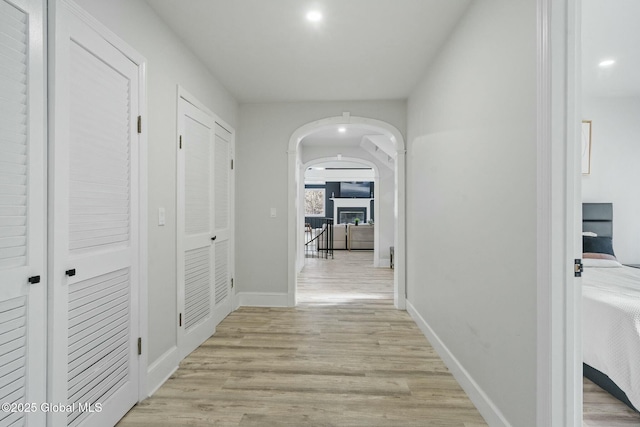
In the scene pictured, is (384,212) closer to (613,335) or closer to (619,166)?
(619,166)

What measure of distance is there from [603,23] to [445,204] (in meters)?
1.85

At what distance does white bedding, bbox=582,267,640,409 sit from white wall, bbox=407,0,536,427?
0.84 metres

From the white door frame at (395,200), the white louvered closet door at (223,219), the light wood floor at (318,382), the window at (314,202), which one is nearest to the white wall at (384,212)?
the white door frame at (395,200)

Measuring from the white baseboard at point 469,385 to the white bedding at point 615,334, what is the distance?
0.84 meters

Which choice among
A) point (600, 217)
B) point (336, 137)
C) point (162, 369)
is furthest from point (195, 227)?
point (600, 217)

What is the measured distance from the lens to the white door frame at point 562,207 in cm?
128

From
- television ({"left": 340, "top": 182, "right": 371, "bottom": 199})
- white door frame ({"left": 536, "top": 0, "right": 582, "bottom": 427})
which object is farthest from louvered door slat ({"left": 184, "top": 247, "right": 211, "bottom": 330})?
television ({"left": 340, "top": 182, "right": 371, "bottom": 199})

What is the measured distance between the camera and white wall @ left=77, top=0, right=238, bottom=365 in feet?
6.62

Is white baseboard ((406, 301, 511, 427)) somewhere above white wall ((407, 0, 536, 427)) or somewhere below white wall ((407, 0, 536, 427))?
below

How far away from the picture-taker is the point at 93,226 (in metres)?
1.58

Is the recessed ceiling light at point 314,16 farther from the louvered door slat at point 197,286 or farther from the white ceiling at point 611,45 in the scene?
the louvered door slat at point 197,286

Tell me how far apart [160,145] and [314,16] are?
143cm

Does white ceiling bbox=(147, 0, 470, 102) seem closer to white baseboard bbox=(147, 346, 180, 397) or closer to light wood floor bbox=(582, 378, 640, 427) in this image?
white baseboard bbox=(147, 346, 180, 397)

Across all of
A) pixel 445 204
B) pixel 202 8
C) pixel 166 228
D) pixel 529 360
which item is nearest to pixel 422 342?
pixel 445 204
